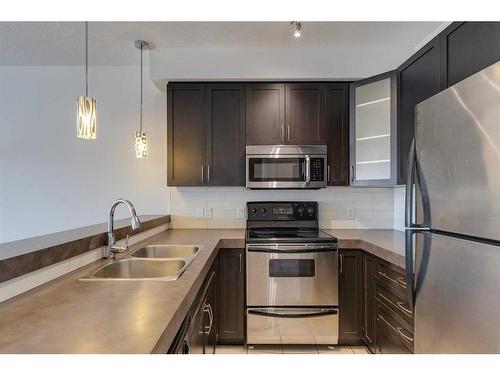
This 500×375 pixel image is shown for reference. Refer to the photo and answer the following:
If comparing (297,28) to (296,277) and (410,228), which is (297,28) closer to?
(410,228)

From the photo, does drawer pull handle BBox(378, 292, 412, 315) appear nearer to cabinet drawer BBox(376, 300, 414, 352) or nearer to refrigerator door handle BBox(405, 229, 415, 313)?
cabinet drawer BBox(376, 300, 414, 352)

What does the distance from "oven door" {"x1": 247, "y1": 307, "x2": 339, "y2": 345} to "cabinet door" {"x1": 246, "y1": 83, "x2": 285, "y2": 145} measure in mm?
1461

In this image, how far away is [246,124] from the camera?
8.80 feet

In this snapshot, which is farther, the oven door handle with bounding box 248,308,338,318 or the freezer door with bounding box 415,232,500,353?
the oven door handle with bounding box 248,308,338,318

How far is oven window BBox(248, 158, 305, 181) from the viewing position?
8.57 feet

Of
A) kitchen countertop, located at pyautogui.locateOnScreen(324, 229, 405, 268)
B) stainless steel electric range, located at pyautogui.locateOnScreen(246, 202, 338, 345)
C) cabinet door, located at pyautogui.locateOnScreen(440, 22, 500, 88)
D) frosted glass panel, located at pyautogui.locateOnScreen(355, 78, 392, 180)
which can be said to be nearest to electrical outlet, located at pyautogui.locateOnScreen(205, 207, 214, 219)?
stainless steel electric range, located at pyautogui.locateOnScreen(246, 202, 338, 345)

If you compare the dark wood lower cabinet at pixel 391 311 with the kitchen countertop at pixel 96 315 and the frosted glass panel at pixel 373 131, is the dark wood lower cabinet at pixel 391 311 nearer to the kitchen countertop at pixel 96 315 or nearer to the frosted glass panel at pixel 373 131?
the frosted glass panel at pixel 373 131

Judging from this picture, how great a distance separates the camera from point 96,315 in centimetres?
88

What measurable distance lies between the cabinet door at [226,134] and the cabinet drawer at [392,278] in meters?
1.33

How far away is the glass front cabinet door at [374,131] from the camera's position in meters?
2.31

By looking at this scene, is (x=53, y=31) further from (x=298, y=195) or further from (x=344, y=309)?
(x=344, y=309)

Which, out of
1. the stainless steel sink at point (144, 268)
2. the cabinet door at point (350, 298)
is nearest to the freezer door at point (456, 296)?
the cabinet door at point (350, 298)

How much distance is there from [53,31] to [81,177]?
1338mm

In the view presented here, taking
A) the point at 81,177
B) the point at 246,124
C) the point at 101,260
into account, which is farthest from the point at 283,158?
the point at 81,177
